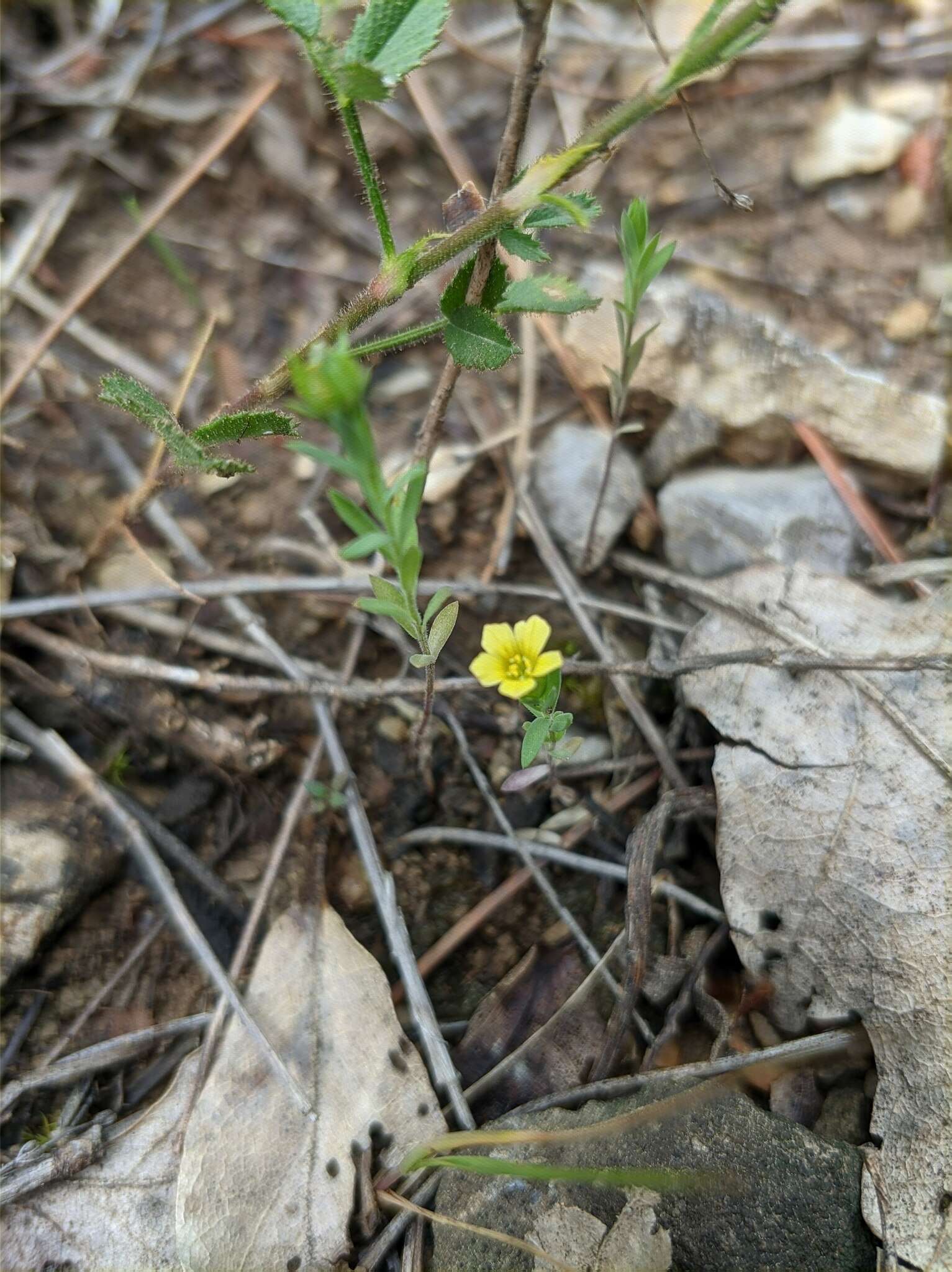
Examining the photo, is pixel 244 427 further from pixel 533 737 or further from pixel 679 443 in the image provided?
pixel 679 443

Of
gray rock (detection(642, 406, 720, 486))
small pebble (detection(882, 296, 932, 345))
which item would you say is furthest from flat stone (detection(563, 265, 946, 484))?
small pebble (detection(882, 296, 932, 345))

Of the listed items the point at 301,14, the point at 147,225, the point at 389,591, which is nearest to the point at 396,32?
the point at 301,14

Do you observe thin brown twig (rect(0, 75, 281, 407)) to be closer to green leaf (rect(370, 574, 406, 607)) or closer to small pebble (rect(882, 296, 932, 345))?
green leaf (rect(370, 574, 406, 607))

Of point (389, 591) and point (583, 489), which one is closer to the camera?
point (389, 591)

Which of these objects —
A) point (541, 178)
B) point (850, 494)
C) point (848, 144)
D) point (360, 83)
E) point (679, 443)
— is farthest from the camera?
point (848, 144)

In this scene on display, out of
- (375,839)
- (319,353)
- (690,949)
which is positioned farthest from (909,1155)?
(319,353)

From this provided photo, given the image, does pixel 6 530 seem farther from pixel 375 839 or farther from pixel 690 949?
pixel 690 949
